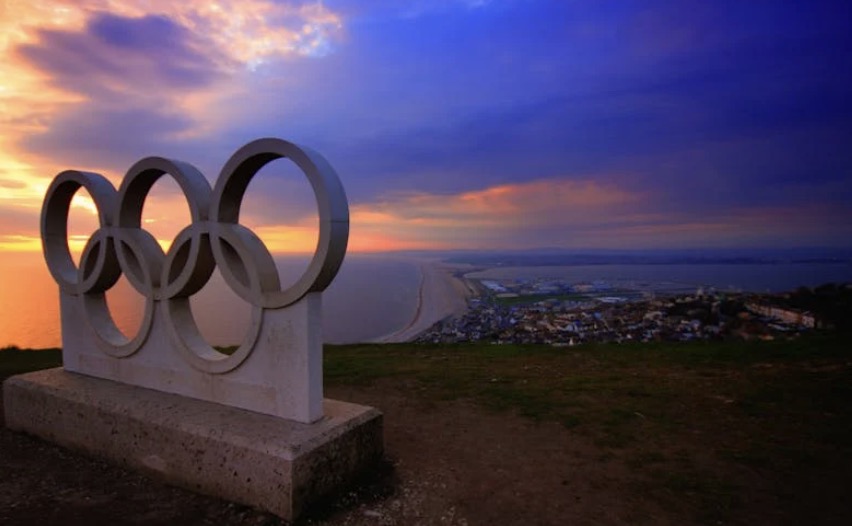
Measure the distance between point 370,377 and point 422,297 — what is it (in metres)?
22.7

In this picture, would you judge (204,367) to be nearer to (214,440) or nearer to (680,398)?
(214,440)

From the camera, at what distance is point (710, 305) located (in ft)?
56.7

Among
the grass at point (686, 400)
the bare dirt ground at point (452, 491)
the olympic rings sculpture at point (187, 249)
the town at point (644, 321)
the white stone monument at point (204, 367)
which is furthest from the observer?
the town at point (644, 321)

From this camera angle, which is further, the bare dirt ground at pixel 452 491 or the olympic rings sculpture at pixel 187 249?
the olympic rings sculpture at pixel 187 249

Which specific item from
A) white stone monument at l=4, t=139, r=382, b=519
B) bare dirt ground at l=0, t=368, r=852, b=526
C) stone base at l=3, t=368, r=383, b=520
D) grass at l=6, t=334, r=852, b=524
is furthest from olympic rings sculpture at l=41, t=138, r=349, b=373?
grass at l=6, t=334, r=852, b=524

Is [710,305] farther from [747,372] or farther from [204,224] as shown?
[204,224]

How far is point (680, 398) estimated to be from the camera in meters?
7.88

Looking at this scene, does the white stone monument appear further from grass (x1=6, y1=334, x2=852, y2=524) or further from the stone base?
grass (x1=6, y1=334, x2=852, y2=524)

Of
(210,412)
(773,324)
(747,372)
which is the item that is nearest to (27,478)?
(210,412)

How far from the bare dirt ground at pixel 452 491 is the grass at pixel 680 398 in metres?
0.11

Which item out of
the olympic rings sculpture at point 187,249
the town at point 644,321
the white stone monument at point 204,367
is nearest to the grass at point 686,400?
the town at point 644,321

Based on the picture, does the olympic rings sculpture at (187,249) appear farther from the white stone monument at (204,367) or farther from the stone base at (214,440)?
the stone base at (214,440)

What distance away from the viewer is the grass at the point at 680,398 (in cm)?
519

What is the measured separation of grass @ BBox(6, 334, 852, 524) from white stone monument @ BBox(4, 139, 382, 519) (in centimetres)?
320
